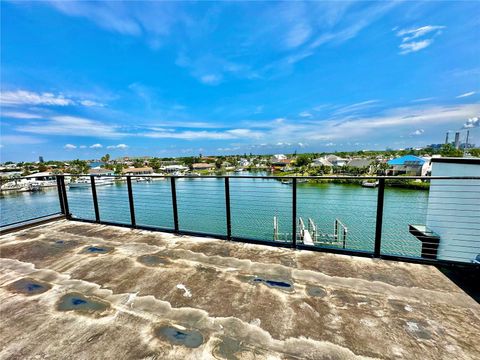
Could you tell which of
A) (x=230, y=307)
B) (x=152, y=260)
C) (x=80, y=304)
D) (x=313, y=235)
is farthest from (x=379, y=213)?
(x=313, y=235)

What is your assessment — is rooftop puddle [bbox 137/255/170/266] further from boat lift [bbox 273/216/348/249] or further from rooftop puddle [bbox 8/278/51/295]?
boat lift [bbox 273/216/348/249]

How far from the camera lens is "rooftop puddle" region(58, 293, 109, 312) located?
1.58 m

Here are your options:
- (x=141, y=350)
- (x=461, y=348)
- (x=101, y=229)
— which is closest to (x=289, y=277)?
(x=461, y=348)

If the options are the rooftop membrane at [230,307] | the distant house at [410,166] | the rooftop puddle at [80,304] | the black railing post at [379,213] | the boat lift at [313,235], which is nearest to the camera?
the rooftop membrane at [230,307]

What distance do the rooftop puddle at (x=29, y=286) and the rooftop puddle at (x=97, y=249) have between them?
62 centimetres

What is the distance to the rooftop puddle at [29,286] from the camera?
6.03 feet

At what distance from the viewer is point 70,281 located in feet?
6.48

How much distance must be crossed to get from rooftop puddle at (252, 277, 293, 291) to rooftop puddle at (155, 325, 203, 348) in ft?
2.38

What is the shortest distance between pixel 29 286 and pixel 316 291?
267 centimetres

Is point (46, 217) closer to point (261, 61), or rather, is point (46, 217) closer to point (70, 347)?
point (70, 347)

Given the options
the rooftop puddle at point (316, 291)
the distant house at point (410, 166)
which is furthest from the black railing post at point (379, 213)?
the distant house at point (410, 166)

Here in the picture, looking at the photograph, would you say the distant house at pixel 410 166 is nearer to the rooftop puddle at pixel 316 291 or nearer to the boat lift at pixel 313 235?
the boat lift at pixel 313 235

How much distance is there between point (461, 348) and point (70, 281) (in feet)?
10.0

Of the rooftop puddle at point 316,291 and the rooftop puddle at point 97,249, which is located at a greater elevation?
the rooftop puddle at point 316,291
